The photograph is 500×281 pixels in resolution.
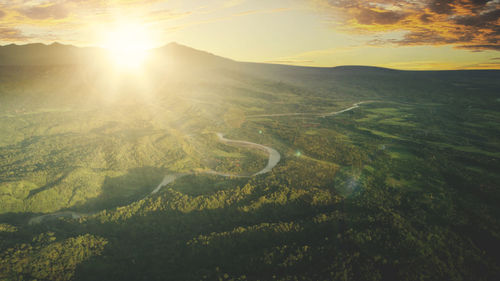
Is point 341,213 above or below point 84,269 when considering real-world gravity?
above

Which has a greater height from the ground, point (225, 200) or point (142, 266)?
point (225, 200)

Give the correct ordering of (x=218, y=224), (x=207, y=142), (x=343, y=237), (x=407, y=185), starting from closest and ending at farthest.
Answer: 1. (x=343, y=237)
2. (x=218, y=224)
3. (x=407, y=185)
4. (x=207, y=142)

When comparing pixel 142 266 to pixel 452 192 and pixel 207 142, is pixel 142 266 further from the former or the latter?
pixel 452 192

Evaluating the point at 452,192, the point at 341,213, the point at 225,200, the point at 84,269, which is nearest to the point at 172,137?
the point at 225,200

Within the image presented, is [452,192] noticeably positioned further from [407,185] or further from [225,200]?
[225,200]

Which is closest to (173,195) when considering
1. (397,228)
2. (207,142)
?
(207,142)

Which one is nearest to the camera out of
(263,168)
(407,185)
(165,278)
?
(165,278)

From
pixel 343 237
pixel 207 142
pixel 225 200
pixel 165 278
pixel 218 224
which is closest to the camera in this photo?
pixel 165 278

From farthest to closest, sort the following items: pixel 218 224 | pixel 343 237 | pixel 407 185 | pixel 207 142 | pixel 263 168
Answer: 1. pixel 207 142
2. pixel 263 168
3. pixel 407 185
4. pixel 218 224
5. pixel 343 237

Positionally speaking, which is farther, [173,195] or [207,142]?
[207,142]
